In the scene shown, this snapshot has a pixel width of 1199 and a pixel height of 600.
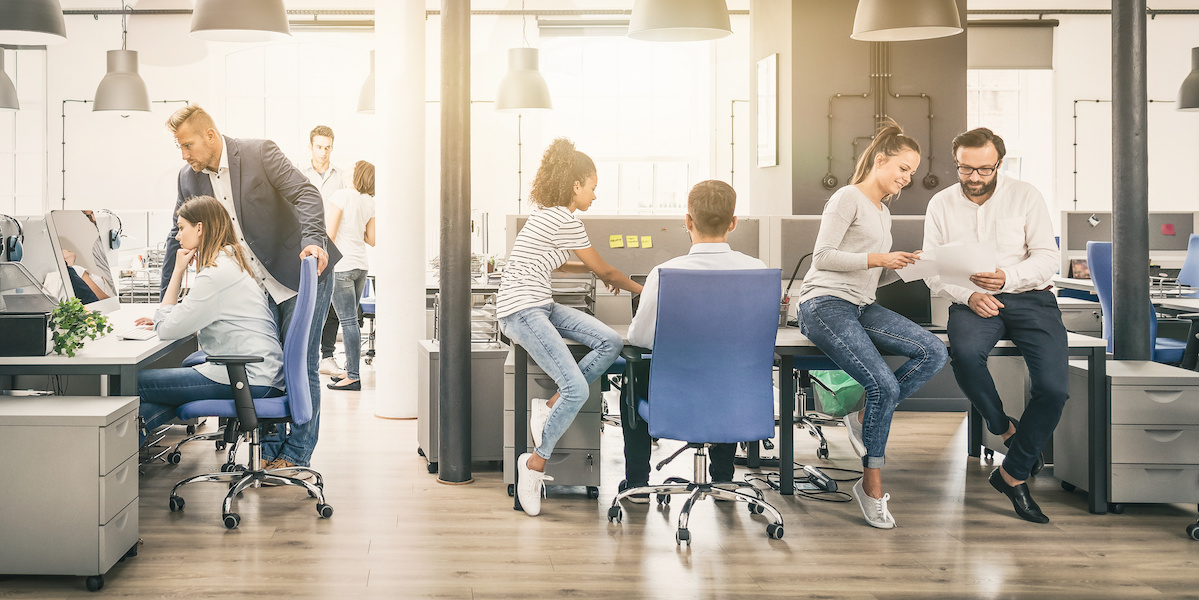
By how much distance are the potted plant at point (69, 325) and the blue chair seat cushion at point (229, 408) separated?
17.1 inches

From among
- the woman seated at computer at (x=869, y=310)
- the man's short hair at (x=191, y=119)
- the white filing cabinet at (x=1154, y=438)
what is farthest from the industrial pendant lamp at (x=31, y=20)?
the white filing cabinet at (x=1154, y=438)

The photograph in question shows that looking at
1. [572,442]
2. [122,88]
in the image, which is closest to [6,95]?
[122,88]

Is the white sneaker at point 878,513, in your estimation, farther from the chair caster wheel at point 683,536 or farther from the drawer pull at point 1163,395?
the drawer pull at point 1163,395

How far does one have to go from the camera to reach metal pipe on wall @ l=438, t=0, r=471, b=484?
3.94 meters

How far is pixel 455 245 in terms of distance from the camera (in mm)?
3938

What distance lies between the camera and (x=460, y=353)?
394cm

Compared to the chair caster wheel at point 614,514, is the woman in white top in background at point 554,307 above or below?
above

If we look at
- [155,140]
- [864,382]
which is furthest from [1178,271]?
[155,140]

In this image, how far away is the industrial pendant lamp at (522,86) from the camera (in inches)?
273

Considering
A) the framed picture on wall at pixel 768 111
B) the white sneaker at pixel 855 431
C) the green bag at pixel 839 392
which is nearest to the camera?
the white sneaker at pixel 855 431

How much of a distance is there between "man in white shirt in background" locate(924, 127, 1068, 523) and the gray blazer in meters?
2.46

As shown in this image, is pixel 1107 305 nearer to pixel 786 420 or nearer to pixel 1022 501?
pixel 1022 501

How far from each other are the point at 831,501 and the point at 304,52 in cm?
798

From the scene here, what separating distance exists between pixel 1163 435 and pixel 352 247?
479 centimetres
